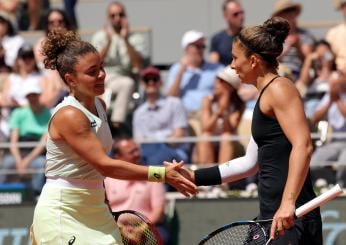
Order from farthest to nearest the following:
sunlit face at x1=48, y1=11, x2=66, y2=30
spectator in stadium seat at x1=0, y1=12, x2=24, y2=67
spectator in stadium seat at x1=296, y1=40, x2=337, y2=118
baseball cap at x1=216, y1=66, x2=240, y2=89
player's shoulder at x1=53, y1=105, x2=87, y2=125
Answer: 1. spectator in stadium seat at x1=0, y1=12, x2=24, y2=67
2. sunlit face at x1=48, y1=11, x2=66, y2=30
3. spectator in stadium seat at x1=296, y1=40, x2=337, y2=118
4. baseball cap at x1=216, y1=66, x2=240, y2=89
5. player's shoulder at x1=53, y1=105, x2=87, y2=125

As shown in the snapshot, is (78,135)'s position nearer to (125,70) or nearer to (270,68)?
(270,68)

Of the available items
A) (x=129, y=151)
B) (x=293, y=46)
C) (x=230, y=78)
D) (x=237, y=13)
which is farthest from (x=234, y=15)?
(x=129, y=151)

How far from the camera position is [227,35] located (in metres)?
12.0

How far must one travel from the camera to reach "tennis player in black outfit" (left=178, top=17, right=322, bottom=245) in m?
5.28

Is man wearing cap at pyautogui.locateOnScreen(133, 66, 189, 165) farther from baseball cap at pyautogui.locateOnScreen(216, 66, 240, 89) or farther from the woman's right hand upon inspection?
the woman's right hand

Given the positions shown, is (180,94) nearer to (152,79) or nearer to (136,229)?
(152,79)

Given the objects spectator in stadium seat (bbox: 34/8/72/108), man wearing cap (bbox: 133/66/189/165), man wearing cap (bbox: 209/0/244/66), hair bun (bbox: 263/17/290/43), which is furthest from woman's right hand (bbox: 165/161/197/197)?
man wearing cap (bbox: 209/0/244/66)

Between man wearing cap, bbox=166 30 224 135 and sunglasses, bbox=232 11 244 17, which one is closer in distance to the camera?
man wearing cap, bbox=166 30 224 135

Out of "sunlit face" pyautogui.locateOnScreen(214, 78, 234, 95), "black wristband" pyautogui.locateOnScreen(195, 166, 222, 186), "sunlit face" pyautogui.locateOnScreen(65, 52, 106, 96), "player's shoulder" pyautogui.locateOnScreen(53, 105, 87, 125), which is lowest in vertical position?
"sunlit face" pyautogui.locateOnScreen(214, 78, 234, 95)

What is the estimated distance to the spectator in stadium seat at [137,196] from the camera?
386 inches

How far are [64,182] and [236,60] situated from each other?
3.83 feet

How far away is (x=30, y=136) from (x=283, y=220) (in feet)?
20.3

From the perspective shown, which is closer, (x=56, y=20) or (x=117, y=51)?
(x=117, y=51)

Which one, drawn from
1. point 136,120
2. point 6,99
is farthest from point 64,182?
point 6,99
